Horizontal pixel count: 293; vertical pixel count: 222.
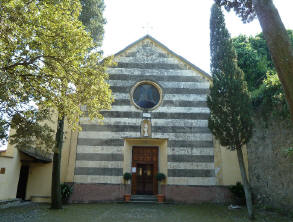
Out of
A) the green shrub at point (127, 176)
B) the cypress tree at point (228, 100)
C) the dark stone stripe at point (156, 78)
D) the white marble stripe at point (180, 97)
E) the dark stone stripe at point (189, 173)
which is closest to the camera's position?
Result: the cypress tree at point (228, 100)

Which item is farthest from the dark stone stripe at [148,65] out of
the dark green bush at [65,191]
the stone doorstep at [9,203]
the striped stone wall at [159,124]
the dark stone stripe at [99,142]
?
the stone doorstep at [9,203]

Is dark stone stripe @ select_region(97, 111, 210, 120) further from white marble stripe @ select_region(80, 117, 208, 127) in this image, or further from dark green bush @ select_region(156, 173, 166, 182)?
dark green bush @ select_region(156, 173, 166, 182)

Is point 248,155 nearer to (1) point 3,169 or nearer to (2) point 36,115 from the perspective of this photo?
(2) point 36,115

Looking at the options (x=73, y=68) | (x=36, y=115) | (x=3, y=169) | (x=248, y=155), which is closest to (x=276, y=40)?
(x=73, y=68)

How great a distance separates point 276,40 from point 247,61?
36.9ft

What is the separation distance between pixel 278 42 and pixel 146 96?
9955mm

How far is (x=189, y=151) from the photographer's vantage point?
1366cm

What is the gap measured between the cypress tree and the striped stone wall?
279 centimetres

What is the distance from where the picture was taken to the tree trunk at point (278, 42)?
5.06m

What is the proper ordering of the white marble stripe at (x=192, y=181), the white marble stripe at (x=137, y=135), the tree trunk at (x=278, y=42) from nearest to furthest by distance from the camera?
the tree trunk at (x=278, y=42) < the white marble stripe at (x=192, y=181) < the white marble stripe at (x=137, y=135)

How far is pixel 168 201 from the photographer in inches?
507

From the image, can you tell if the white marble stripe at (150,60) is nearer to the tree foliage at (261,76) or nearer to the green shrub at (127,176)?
the tree foliage at (261,76)

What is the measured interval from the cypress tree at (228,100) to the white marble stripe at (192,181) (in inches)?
127

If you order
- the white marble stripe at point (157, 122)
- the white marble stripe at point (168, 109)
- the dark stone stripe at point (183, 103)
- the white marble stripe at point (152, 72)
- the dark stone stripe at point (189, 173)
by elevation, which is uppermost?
the white marble stripe at point (152, 72)
